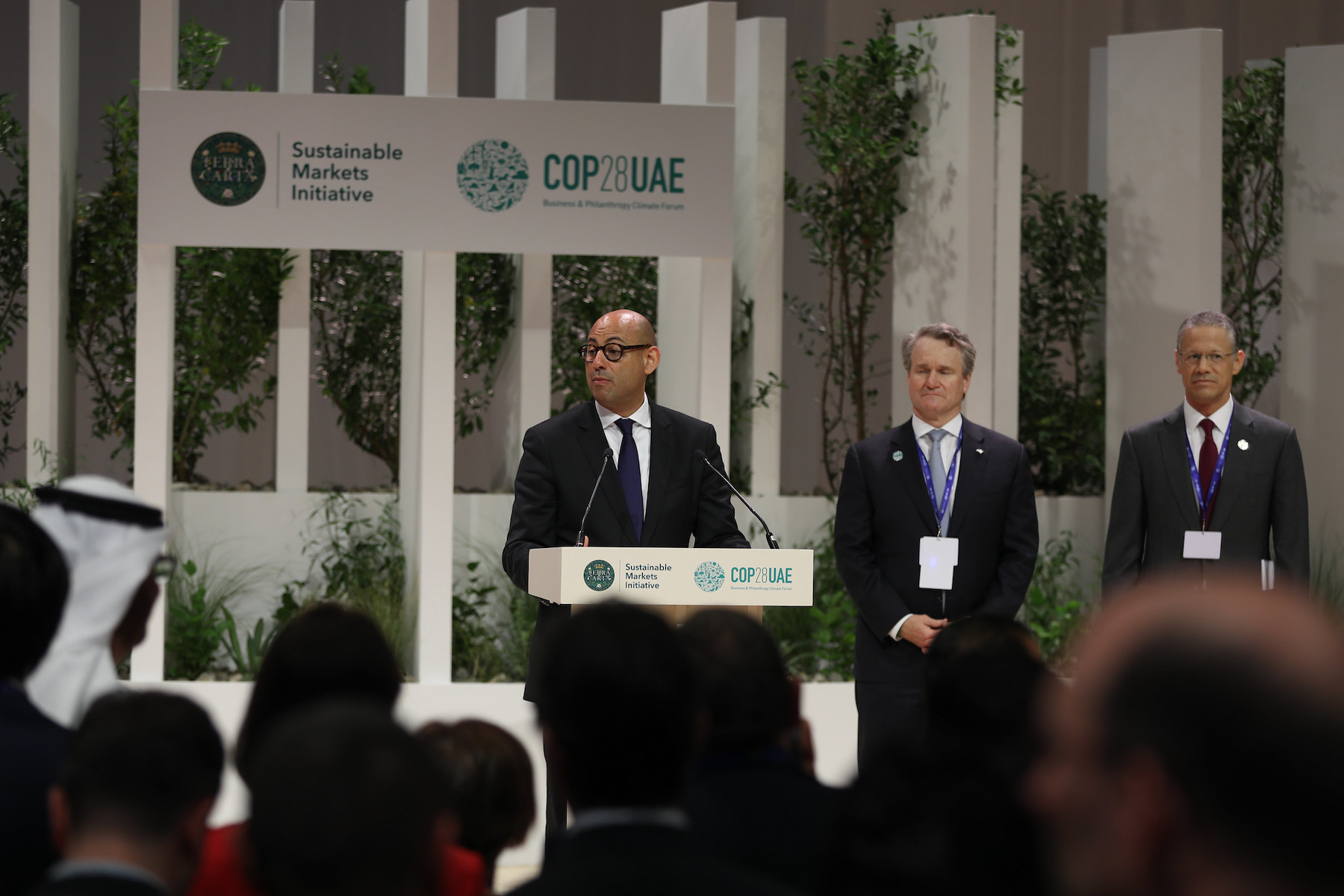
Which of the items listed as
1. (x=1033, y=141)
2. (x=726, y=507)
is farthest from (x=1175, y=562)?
(x=1033, y=141)

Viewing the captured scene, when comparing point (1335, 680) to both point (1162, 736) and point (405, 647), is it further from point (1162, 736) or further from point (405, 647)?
point (405, 647)

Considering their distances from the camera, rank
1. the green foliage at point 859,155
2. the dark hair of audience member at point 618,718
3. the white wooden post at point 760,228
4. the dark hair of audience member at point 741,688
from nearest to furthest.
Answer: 1. the dark hair of audience member at point 618,718
2. the dark hair of audience member at point 741,688
3. the green foliage at point 859,155
4. the white wooden post at point 760,228

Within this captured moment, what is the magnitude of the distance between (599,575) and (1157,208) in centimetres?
419

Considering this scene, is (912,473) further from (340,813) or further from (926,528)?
(340,813)

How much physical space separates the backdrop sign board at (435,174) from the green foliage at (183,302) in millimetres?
1156

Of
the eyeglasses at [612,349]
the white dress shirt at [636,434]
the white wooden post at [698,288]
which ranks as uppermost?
the white wooden post at [698,288]

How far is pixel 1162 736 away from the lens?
3.15 ft

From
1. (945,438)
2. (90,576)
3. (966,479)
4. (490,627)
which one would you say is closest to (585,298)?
(490,627)

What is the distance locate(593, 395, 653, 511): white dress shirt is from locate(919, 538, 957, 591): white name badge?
2.55 ft

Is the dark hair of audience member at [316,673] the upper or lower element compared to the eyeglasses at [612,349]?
lower

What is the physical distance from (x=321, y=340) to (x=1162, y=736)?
21.1ft

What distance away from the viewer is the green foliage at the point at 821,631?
599cm

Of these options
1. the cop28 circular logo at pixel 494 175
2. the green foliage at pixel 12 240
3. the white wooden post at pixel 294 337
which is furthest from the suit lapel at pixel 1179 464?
the green foliage at pixel 12 240

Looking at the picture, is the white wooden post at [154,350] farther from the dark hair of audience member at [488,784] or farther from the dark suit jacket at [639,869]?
the dark suit jacket at [639,869]
